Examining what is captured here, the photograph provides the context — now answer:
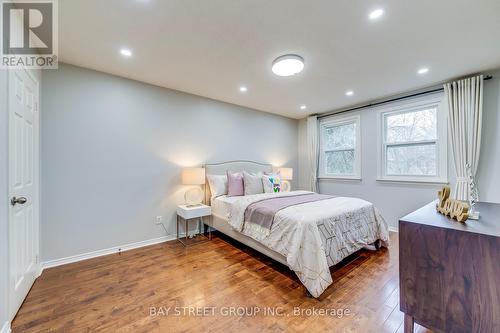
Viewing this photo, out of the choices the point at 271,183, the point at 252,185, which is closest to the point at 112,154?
the point at 252,185

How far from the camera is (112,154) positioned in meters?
2.88

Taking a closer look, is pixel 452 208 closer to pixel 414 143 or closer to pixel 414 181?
pixel 414 181

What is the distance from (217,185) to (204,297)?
1.97 m

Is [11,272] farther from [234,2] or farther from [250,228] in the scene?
[234,2]

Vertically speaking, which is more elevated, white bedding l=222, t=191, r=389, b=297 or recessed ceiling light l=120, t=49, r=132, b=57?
recessed ceiling light l=120, t=49, r=132, b=57

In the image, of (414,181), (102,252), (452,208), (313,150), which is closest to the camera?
(452,208)

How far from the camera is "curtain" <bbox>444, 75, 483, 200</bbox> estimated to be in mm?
2848

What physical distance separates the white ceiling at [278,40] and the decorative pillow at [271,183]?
67.3 inches

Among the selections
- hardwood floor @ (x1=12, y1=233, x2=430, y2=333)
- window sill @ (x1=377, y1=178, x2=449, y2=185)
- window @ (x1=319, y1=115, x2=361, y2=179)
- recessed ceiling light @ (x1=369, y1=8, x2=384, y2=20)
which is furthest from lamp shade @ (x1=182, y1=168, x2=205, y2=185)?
window sill @ (x1=377, y1=178, x2=449, y2=185)

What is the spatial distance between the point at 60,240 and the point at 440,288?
12.2 ft

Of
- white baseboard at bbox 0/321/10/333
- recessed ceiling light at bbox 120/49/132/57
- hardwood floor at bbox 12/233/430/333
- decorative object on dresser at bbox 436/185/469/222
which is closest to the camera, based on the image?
decorative object on dresser at bbox 436/185/469/222

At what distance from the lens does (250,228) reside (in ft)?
8.68

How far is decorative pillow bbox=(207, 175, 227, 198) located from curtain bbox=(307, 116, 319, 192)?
→ 2.45 metres

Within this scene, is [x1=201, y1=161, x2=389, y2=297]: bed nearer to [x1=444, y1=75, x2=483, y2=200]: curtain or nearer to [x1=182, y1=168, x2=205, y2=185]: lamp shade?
[x1=182, y1=168, x2=205, y2=185]: lamp shade
